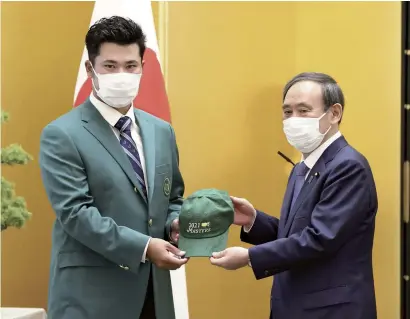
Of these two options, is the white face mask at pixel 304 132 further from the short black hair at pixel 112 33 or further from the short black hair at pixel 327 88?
the short black hair at pixel 112 33

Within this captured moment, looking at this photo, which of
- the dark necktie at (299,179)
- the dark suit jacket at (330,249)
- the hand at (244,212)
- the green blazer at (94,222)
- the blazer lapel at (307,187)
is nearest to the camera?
the green blazer at (94,222)

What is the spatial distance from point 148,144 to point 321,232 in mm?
675

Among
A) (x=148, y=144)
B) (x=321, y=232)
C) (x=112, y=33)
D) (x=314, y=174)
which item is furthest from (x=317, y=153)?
(x=112, y=33)

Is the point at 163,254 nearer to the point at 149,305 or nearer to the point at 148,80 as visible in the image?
the point at 149,305

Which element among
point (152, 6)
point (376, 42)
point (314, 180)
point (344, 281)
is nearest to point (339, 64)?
point (376, 42)

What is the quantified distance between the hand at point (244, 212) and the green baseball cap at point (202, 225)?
335 mm

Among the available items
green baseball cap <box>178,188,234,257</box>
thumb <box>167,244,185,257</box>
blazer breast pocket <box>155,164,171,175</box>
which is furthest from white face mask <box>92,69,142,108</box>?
thumb <box>167,244,185,257</box>

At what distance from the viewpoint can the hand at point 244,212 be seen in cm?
265

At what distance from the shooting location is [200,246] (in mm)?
2256

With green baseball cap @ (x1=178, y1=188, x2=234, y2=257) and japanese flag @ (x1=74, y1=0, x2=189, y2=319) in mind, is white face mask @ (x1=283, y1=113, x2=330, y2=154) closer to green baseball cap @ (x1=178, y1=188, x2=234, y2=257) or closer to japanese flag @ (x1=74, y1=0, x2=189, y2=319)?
green baseball cap @ (x1=178, y1=188, x2=234, y2=257)

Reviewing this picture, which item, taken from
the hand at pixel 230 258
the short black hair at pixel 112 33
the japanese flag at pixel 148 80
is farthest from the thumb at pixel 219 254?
the japanese flag at pixel 148 80

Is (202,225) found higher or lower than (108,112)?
lower

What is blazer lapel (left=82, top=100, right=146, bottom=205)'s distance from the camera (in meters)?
2.18

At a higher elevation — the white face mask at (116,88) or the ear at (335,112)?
the white face mask at (116,88)
